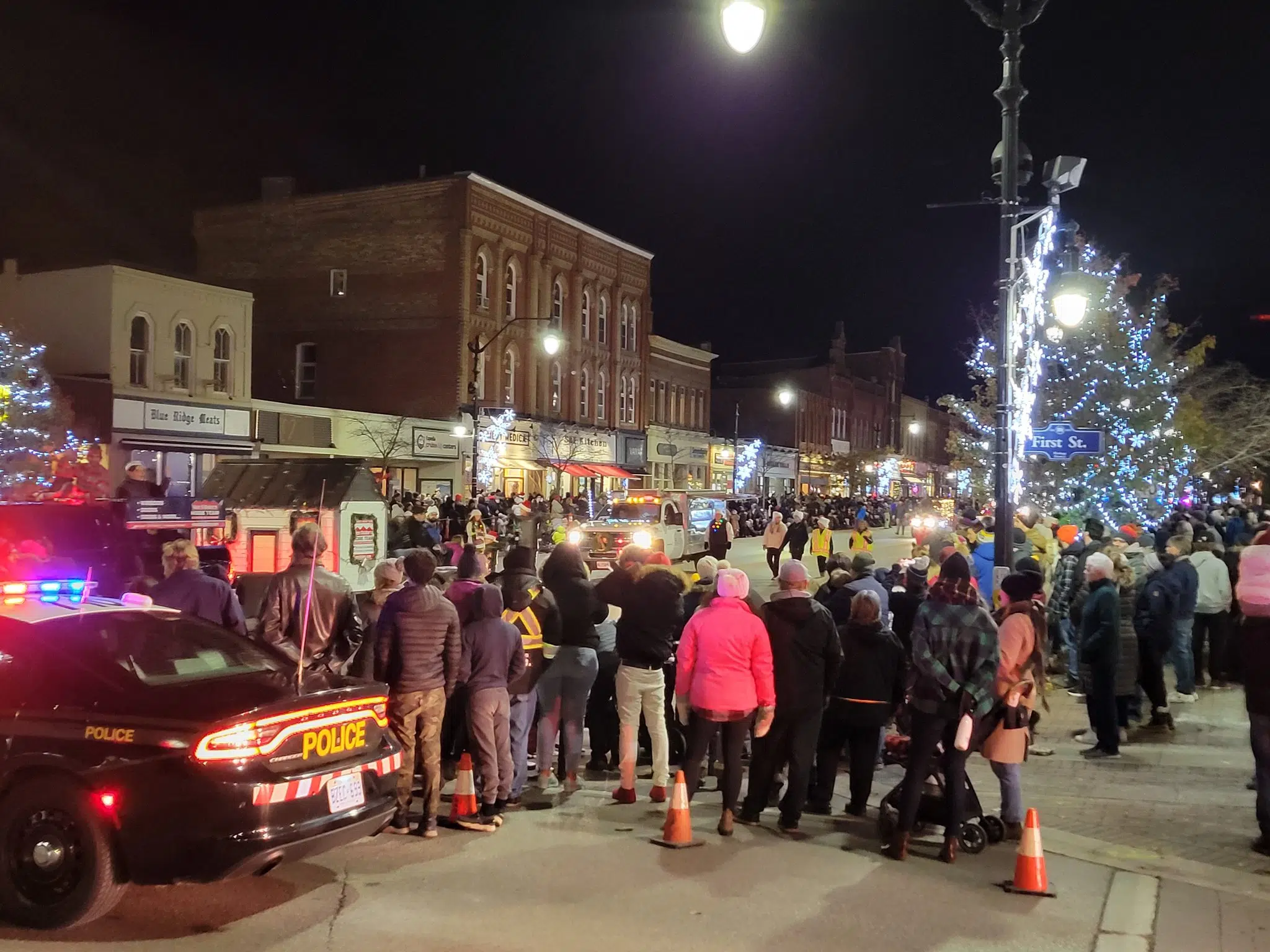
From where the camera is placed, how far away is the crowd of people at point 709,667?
664 centimetres

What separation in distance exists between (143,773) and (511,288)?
134 ft

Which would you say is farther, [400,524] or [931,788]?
[400,524]

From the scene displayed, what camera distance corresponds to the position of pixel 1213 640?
490 inches

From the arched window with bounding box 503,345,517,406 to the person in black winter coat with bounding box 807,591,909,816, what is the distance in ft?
125

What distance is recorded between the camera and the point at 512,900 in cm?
564

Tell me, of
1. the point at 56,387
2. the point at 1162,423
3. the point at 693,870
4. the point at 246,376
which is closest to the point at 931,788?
the point at 693,870

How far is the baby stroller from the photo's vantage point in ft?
22.0

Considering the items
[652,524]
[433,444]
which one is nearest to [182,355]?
[433,444]

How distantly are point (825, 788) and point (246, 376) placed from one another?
2887 centimetres

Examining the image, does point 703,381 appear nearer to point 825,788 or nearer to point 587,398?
point 587,398

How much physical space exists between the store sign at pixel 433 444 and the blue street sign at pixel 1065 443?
30.4 meters

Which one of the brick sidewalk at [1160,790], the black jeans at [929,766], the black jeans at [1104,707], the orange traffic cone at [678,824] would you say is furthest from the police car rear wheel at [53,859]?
the black jeans at [1104,707]

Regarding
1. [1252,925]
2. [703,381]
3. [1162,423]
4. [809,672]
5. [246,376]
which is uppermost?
[703,381]

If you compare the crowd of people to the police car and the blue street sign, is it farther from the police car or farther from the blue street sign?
the blue street sign
